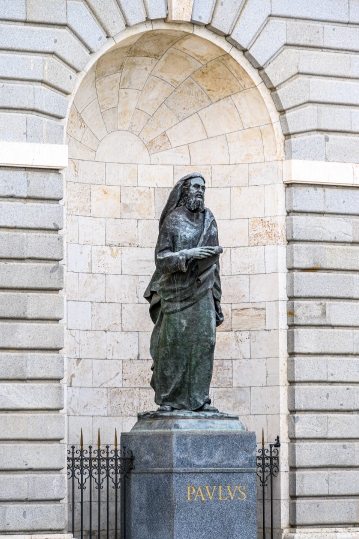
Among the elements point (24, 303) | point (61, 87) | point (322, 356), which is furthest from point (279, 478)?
point (61, 87)

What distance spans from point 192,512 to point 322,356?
11.3 feet

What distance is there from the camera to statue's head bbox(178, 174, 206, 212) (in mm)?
13109

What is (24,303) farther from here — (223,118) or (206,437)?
(223,118)

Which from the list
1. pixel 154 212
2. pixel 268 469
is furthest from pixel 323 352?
pixel 154 212

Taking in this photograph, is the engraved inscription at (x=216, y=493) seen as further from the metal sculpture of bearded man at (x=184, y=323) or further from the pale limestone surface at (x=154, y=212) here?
the pale limestone surface at (x=154, y=212)

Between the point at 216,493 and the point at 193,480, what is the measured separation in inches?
11.1

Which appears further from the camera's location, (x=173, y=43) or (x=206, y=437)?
(x=173, y=43)

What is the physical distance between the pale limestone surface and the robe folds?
243cm

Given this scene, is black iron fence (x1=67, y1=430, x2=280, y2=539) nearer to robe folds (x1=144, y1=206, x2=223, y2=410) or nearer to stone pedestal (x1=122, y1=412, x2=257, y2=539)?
stone pedestal (x1=122, y1=412, x2=257, y2=539)

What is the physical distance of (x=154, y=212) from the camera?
1593cm

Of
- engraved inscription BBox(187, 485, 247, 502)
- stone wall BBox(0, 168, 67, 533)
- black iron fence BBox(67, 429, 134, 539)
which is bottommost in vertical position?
black iron fence BBox(67, 429, 134, 539)

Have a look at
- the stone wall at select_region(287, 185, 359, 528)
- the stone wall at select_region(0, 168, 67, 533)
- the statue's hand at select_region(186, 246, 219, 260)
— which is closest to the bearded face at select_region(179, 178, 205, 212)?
the statue's hand at select_region(186, 246, 219, 260)

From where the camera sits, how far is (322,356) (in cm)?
1511

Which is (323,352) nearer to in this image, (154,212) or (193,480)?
(154,212)
